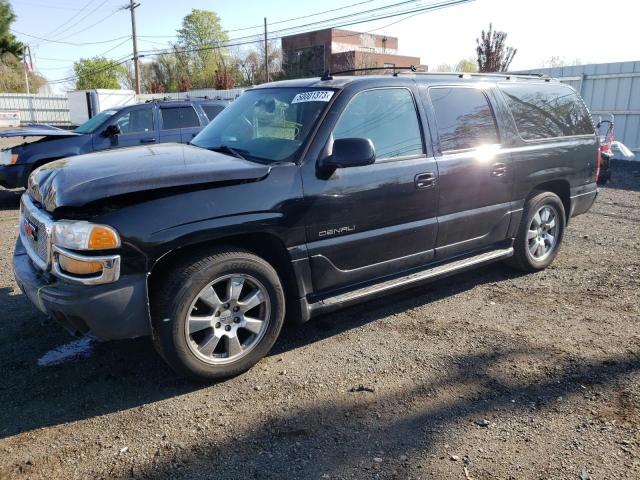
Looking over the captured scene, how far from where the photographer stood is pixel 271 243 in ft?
11.5

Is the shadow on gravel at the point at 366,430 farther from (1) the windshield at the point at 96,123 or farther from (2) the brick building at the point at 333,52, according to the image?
(2) the brick building at the point at 333,52

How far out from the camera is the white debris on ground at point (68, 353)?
3.68 m

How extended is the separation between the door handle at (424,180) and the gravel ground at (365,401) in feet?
3.80

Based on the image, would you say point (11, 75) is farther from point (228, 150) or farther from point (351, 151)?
point (351, 151)

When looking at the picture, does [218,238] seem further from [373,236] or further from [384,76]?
[384,76]

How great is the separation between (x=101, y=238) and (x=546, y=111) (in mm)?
4489

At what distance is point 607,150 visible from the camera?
8422 millimetres

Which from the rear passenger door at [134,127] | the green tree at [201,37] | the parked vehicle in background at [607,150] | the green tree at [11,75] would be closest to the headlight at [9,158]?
the rear passenger door at [134,127]

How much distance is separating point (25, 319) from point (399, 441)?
3308 mm

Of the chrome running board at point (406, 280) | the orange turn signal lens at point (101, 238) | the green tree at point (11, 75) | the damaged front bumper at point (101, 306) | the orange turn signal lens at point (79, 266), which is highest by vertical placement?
the green tree at point (11, 75)

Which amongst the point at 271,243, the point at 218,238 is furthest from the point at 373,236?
the point at 218,238

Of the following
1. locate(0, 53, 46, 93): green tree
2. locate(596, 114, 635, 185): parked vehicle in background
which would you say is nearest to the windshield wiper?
locate(596, 114, 635, 185): parked vehicle in background

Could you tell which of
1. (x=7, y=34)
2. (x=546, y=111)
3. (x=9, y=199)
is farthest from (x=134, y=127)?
(x=7, y=34)

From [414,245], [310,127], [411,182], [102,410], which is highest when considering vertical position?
[310,127]
